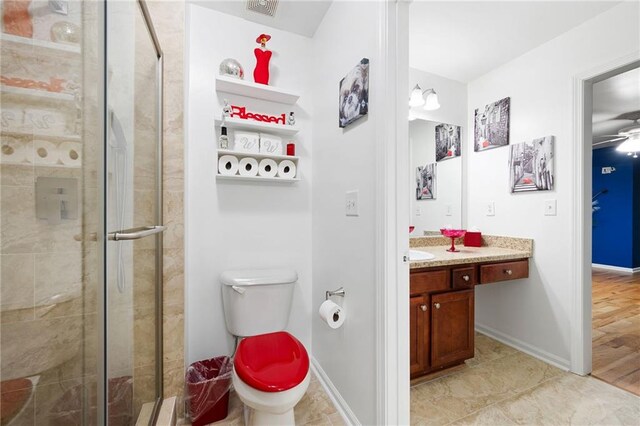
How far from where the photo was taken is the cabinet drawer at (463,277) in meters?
1.76

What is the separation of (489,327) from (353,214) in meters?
2.04

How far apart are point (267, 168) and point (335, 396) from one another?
1.43 metres

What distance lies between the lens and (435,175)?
2.53 m

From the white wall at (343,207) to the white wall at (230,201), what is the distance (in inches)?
4.1

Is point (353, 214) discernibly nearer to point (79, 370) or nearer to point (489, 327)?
point (79, 370)

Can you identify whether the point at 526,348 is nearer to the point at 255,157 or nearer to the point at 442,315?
the point at 442,315

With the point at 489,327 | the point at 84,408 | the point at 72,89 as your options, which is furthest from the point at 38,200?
the point at 489,327

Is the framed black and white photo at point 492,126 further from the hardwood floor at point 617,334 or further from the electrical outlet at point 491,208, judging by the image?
the hardwood floor at point 617,334

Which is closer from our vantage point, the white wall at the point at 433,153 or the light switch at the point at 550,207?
the light switch at the point at 550,207

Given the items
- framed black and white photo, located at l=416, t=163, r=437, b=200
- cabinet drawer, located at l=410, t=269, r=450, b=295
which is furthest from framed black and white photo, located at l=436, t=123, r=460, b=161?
cabinet drawer, located at l=410, t=269, r=450, b=295

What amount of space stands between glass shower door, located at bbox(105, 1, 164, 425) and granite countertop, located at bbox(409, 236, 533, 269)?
1400 mm

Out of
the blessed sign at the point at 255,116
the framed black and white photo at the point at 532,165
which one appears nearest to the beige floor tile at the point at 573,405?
the framed black and white photo at the point at 532,165

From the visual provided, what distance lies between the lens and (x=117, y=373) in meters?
0.97

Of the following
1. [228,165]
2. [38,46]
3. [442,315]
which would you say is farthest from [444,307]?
[38,46]
